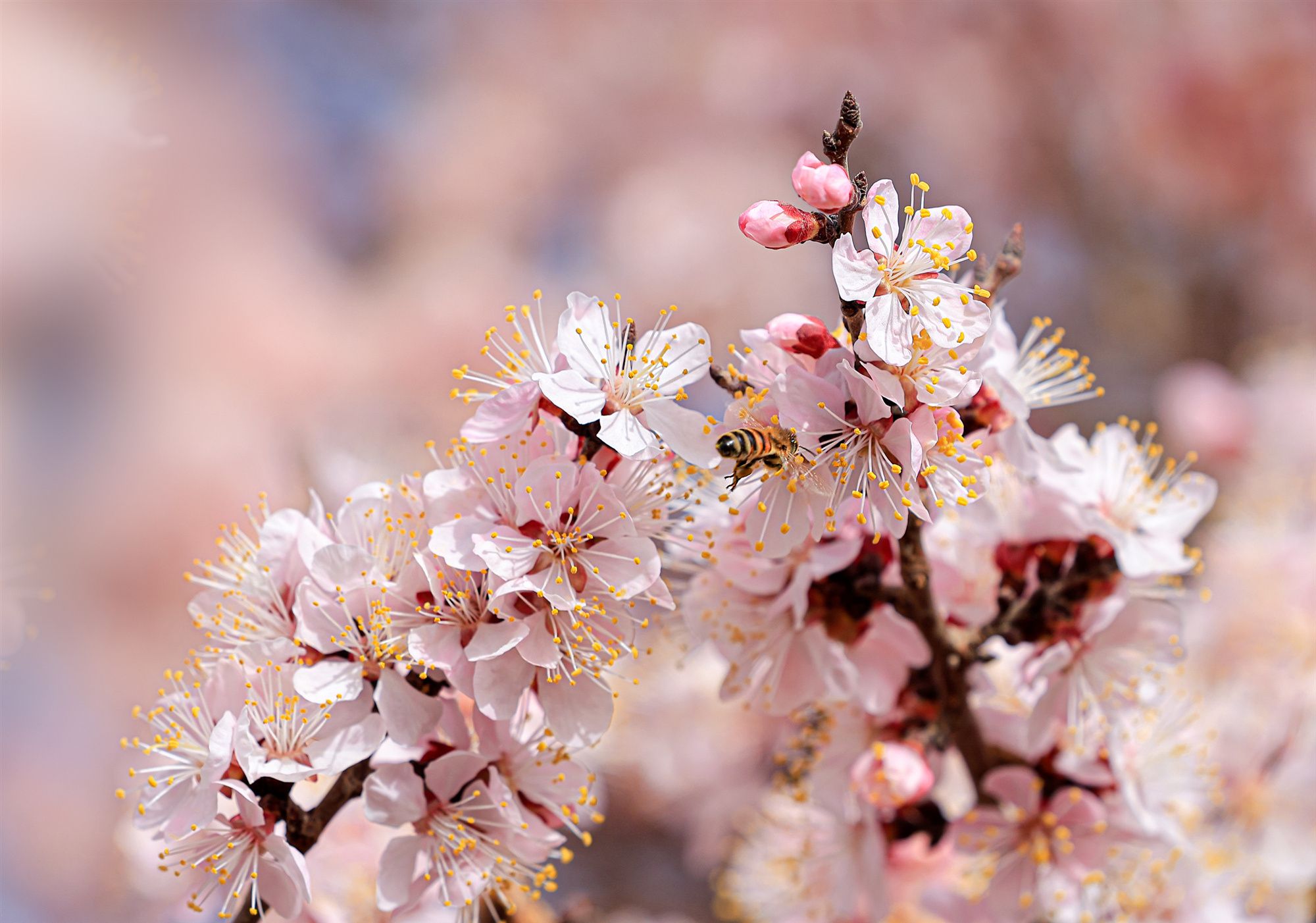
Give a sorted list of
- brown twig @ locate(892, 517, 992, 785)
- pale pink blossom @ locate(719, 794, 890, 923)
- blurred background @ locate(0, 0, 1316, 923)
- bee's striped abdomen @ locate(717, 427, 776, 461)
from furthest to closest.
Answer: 1. blurred background @ locate(0, 0, 1316, 923)
2. pale pink blossom @ locate(719, 794, 890, 923)
3. brown twig @ locate(892, 517, 992, 785)
4. bee's striped abdomen @ locate(717, 427, 776, 461)

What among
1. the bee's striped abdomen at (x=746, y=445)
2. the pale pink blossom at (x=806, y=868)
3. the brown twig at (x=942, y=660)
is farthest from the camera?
the pale pink blossom at (x=806, y=868)

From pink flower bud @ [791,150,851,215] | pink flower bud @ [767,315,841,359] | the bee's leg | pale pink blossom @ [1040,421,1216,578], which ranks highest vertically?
pink flower bud @ [791,150,851,215]

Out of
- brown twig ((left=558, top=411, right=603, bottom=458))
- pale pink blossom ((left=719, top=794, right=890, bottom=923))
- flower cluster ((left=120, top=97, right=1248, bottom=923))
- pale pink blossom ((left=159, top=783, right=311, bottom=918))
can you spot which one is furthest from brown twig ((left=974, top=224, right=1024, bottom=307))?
pale pink blossom ((left=159, top=783, right=311, bottom=918))

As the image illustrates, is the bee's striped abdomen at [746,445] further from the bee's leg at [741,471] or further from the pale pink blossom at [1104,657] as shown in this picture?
the pale pink blossom at [1104,657]

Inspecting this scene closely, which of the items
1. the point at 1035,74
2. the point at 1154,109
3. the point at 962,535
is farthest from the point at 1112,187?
Result: the point at 962,535

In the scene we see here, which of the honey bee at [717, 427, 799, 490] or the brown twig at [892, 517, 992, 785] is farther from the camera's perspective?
the brown twig at [892, 517, 992, 785]

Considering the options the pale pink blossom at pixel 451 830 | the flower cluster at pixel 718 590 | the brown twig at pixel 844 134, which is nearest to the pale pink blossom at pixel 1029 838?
the flower cluster at pixel 718 590

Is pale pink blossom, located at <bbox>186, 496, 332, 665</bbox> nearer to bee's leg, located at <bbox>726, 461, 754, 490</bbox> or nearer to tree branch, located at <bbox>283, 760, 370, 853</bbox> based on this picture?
tree branch, located at <bbox>283, 760, 370, 853</bbox>
